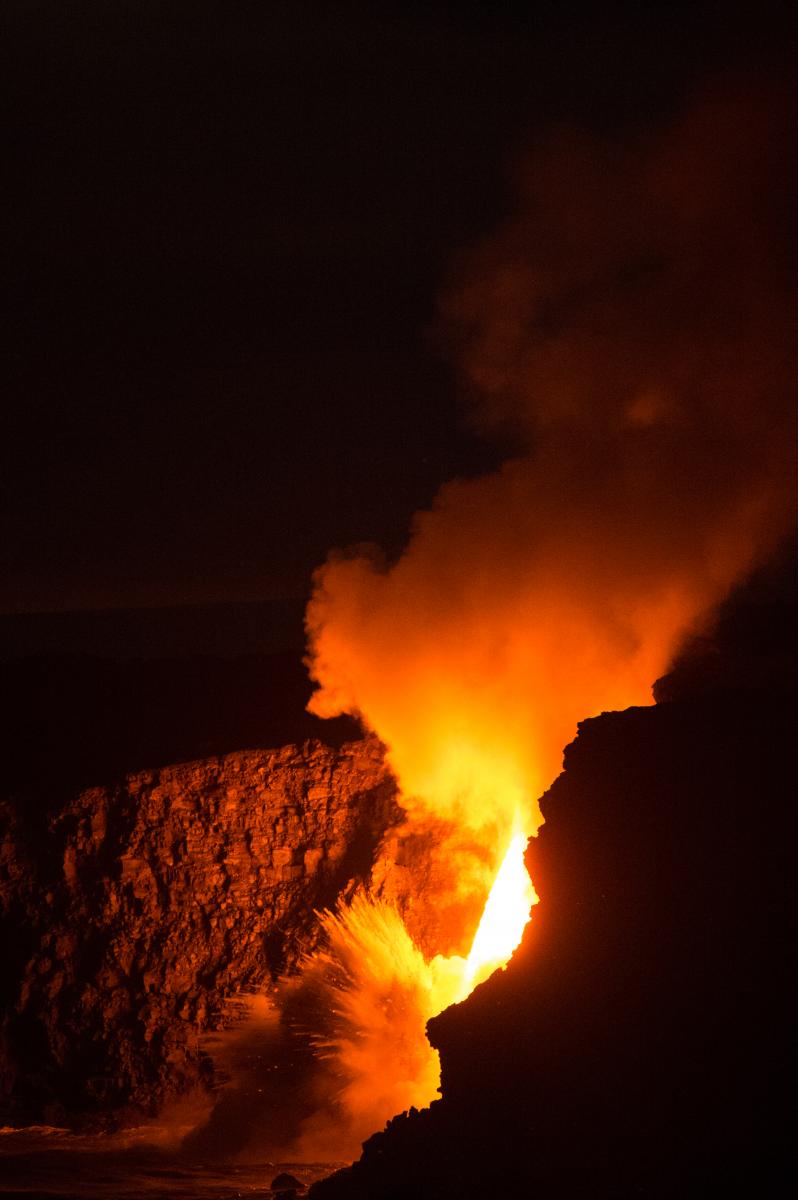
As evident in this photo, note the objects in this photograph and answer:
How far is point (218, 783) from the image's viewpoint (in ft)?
77.4

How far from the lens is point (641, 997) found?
11.6m

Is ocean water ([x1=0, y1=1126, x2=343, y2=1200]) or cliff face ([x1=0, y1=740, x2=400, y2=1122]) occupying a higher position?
cliff face ([x1=0, y1=740, x2=400, y2=1122])

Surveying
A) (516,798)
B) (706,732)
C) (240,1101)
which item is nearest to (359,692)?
(516,798)

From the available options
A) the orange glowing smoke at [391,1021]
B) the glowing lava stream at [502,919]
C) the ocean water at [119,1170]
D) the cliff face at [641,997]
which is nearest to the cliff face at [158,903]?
the ocean water at [119,1170]

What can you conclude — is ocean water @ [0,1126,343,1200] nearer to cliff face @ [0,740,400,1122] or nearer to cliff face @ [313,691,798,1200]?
cliff face @ [0,740,400,1122]

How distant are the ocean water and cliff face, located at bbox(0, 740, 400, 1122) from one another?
1038mm

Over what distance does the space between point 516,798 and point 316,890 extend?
3.90 meters

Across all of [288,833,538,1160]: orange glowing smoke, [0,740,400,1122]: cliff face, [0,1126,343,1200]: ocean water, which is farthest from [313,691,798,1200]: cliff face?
[0,740,400,1122]: cliff face

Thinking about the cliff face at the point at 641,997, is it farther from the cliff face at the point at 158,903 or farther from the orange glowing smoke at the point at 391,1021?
the cliff face at the point at 158,903

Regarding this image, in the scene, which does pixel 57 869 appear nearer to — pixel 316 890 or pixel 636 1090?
pixel 316 890

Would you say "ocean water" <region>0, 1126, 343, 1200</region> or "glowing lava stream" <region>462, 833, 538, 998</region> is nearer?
"ocean water" <region>0, 1126, 343, 1200</region>

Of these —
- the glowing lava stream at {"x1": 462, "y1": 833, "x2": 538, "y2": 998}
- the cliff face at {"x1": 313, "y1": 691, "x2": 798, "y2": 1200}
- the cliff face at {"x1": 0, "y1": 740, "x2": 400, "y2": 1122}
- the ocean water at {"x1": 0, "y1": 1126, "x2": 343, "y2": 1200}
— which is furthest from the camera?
the cliff face at {"x1": 0, "y1": 740, "x2": 400, "y2": 1122}

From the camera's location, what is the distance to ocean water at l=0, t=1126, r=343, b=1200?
1686cm

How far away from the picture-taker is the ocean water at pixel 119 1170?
16859 millimetres
